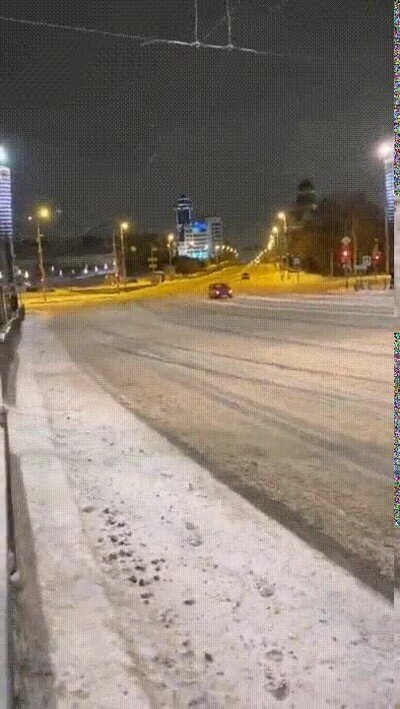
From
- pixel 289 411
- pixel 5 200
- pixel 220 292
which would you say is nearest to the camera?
pixel 289 411

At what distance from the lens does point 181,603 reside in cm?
523

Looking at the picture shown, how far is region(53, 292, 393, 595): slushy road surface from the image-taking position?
22.6 ft

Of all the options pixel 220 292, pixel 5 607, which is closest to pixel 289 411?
pixel 5 607

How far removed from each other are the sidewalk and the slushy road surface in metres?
0.43

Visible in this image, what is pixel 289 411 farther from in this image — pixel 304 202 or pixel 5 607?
pixel 304 202

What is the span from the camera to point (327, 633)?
4.69 metres

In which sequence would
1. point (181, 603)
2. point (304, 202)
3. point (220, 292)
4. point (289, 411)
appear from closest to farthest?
point (181, 603) → point (289, 411) → point (220, 292) → point (304, 202)

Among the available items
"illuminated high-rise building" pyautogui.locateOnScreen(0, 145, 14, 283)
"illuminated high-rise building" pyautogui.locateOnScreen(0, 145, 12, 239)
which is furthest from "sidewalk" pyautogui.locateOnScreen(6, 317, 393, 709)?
"illuminated high-rise building" pyautogui.locateOnScreen(0, 145, 14, 283)

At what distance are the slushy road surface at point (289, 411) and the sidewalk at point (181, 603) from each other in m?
0.43

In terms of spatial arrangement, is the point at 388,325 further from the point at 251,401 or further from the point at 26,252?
the point at 26,252

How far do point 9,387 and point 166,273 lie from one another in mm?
100275

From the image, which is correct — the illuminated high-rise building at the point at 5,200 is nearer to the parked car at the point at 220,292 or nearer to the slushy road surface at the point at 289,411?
the slushy road surface at the point at 289,411

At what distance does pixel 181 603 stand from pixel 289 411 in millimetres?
7006

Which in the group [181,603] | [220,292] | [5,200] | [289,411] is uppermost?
[5,200]
